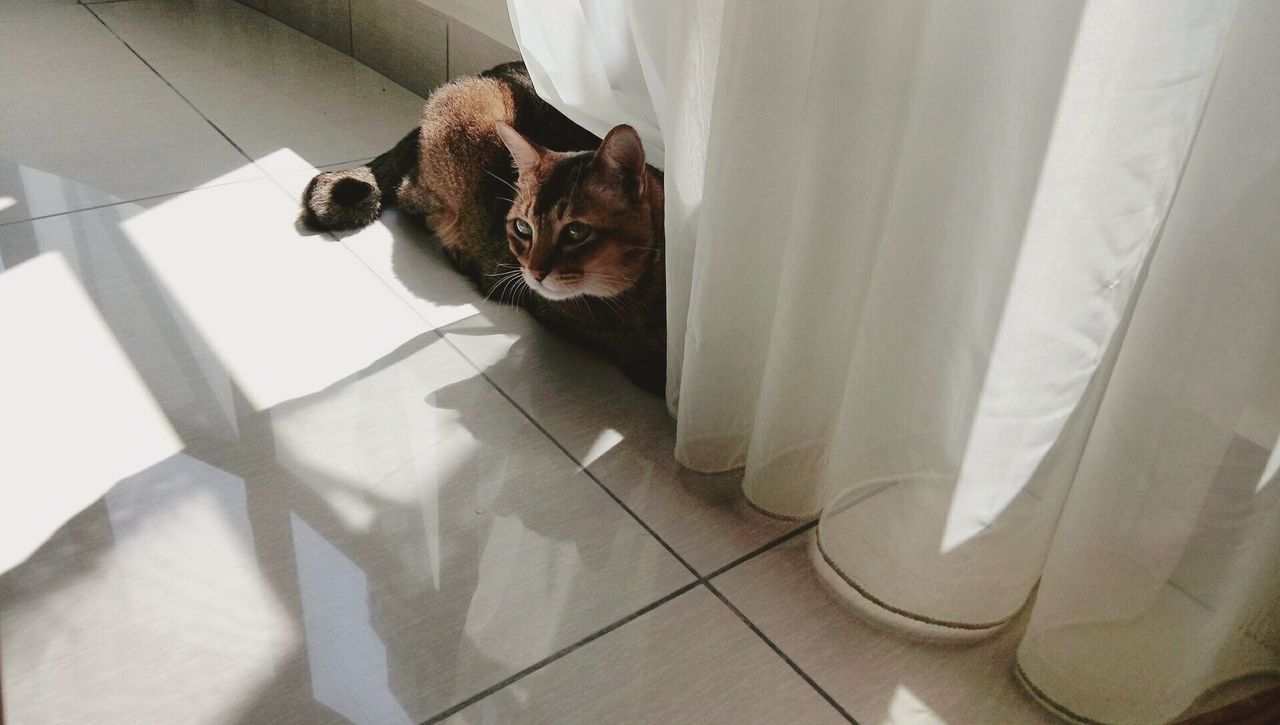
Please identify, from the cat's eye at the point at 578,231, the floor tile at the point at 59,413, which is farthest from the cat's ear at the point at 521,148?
the floor tile at the point at 59,413

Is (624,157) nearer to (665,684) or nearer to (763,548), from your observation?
(763,548)

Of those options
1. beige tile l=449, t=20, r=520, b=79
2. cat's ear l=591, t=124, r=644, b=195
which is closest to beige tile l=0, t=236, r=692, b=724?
cat's ear l=591, t=124, r=644, b=195

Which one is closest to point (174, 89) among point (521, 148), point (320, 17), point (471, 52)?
point (320, 17)

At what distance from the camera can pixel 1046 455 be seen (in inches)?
35.1

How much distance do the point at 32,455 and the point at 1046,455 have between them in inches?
46.4

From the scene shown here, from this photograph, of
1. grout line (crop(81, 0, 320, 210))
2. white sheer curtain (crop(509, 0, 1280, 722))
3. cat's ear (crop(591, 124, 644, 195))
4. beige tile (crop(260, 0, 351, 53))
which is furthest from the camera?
beige tile (crop(260, 0, 351, 53))

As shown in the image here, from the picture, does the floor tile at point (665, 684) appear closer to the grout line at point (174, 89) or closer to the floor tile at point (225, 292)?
the floor tile at point (225, 292)

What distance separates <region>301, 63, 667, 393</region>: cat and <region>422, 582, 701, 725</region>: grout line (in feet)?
1.30

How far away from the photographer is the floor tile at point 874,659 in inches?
38.6

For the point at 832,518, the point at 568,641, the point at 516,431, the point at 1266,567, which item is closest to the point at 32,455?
the point at 516,431

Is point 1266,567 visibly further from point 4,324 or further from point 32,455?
point 4,324

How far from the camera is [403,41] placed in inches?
94.7

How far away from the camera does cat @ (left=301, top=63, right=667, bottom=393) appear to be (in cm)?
136

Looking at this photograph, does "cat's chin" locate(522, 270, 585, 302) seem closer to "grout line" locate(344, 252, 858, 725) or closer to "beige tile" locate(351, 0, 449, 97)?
"grout line" locate(344, 252, 858, 725)
